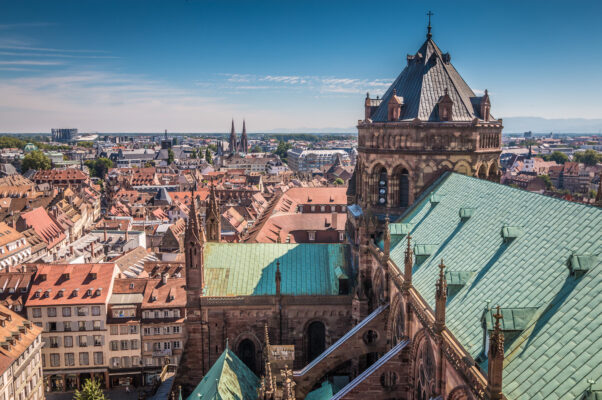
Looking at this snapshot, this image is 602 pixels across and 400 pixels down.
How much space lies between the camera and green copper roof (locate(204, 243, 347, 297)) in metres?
41.5

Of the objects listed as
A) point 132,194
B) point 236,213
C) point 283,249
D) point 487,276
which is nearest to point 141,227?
point 236,213

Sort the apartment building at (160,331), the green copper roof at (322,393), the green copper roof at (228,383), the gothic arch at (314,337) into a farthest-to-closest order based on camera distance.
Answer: the apartment building at (160,331) → the gothic arch at (314,337) → the green copper roof at (322,393) → the green copper roof at (228,383)

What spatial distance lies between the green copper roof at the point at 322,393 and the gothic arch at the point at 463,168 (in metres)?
18.4

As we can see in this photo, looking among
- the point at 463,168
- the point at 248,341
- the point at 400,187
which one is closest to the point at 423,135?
the point at 463,168

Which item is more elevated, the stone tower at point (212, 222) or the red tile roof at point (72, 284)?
the stone tower at point (212, 222)

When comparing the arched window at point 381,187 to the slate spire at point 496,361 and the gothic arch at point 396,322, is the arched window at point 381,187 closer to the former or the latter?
the gothic arch at point 396,322

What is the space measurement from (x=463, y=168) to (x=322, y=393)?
1950 centimetres

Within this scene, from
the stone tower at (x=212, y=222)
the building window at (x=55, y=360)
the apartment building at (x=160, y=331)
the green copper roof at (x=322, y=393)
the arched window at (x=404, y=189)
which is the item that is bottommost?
the building window at (x=55, y=360)

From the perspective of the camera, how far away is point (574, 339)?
630 inches

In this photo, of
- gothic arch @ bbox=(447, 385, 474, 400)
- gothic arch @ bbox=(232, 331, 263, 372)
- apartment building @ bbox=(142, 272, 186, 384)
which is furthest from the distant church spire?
gothic arch @ bbox=(447, 385, 474, 400)

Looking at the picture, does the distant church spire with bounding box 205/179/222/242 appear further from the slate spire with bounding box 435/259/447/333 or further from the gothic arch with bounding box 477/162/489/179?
the slate spire with bounding box 435/259/447/333

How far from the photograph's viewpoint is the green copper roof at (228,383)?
97.6 ft

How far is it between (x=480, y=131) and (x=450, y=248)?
48.9ft

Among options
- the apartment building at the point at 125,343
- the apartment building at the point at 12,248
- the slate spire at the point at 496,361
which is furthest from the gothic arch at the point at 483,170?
the apartment building at the point at 12,248
